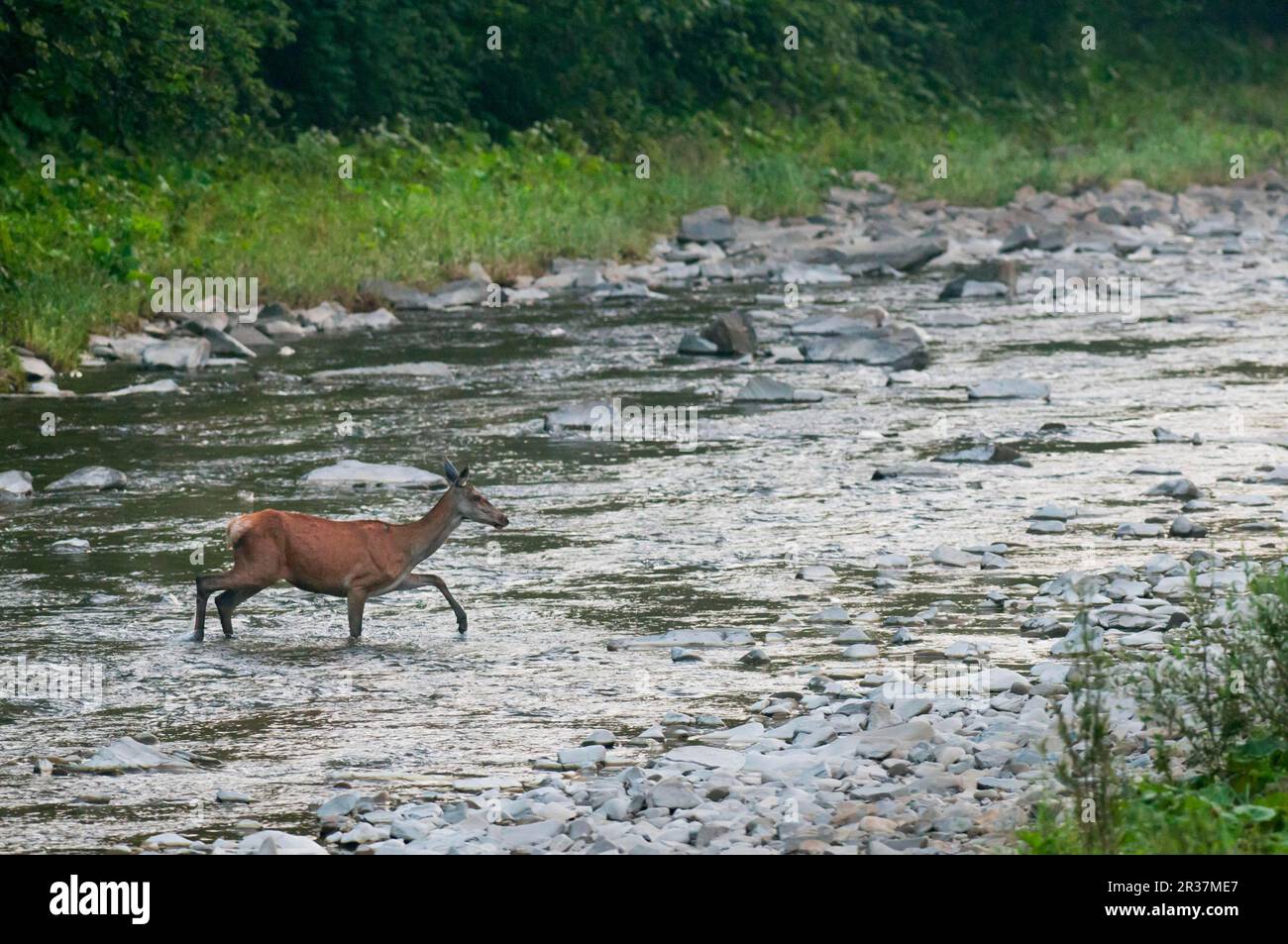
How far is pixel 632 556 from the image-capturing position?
11.6m

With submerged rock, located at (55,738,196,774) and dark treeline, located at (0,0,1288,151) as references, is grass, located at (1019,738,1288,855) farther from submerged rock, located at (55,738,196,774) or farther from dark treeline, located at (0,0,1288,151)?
dark treeline, located at (0,0,1288,151)

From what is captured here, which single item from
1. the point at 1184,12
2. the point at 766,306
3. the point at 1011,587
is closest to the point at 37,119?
the point at 766,306

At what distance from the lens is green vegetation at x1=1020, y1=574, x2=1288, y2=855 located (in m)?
5.74

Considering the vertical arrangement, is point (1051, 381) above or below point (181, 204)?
below

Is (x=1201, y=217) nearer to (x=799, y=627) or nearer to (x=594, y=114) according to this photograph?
(x=594, y=114)

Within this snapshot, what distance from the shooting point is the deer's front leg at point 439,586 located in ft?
32.3

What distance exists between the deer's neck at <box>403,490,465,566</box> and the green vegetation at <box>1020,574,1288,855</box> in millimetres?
3864

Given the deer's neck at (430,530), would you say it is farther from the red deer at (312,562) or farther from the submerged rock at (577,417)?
the submerged rock at (577,417)

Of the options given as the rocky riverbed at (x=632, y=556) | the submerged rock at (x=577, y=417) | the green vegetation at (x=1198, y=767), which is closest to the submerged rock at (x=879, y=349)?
the rocky riverbed at (x=632, y=556)

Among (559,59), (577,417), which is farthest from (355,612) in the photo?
(559,59)

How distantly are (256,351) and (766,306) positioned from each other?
6.37 metres
